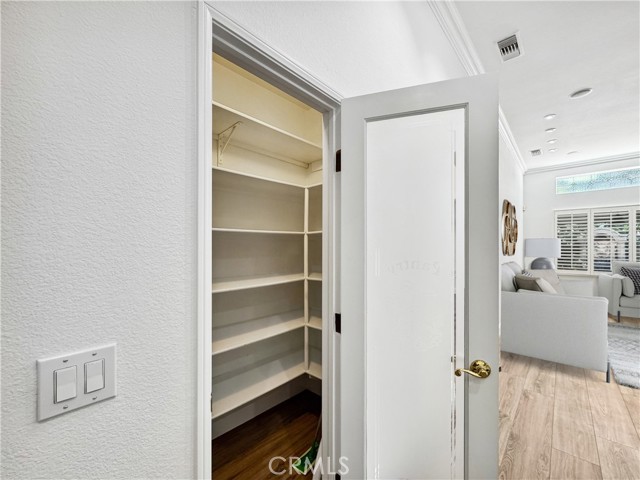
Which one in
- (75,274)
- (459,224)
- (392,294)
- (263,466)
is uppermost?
(459,224)

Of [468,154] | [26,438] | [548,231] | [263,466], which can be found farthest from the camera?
[548,231]

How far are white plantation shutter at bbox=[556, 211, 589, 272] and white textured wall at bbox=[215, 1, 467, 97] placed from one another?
6.03 m

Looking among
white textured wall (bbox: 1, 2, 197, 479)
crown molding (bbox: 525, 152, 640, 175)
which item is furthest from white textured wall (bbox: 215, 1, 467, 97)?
crown molding (bbox: 525, 152, 640, 175)

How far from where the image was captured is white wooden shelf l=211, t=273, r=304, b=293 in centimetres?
199

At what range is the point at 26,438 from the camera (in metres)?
0.54

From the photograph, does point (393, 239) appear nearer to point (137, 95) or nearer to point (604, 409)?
point (137, 95)

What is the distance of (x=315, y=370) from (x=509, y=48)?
3240 mm

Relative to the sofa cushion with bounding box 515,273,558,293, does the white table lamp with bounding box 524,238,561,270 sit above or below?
above

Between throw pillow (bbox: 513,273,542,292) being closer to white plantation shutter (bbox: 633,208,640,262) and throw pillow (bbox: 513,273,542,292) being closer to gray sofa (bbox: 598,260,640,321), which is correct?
gray sofa (bbox: 598,260,640,321)

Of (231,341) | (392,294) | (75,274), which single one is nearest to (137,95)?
(75,274)

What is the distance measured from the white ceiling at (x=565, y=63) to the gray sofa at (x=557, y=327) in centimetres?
224

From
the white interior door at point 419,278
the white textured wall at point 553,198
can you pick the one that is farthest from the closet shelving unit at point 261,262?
the white textured wall at point 553,198

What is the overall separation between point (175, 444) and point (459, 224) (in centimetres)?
121

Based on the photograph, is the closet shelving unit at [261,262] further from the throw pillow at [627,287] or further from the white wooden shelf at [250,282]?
the throw pillow at [627,287]
